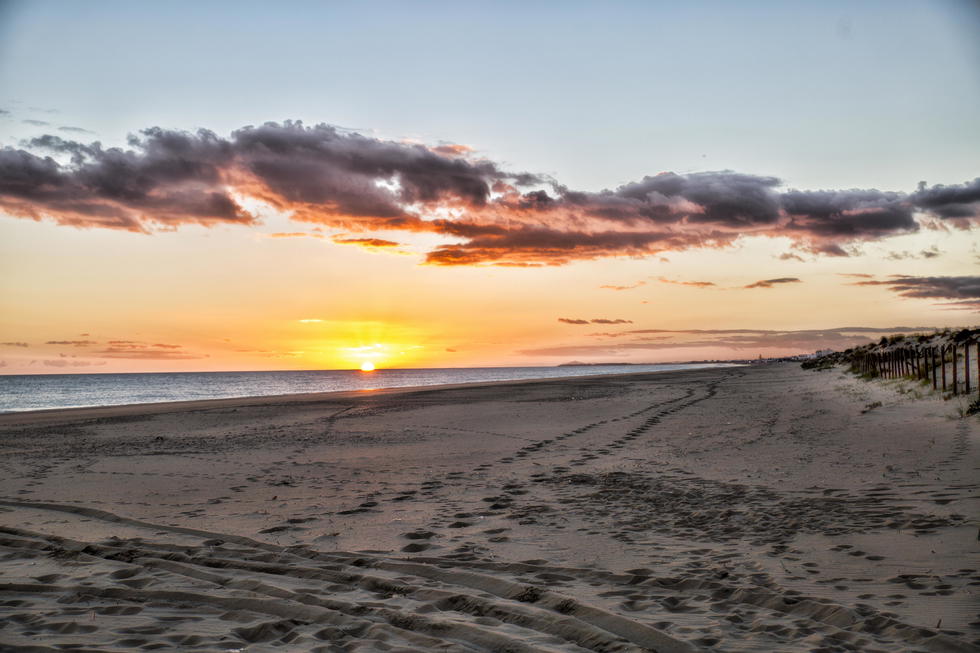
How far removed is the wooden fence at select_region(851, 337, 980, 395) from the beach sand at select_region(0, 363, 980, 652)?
21.2 feet

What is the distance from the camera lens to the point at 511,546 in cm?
647

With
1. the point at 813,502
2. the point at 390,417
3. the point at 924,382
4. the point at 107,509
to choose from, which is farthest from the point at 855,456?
the point at 390,417

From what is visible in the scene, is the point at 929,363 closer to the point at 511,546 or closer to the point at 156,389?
the point at 511,546

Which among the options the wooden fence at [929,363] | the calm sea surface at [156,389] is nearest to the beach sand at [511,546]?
the wooden fence at [929,363]

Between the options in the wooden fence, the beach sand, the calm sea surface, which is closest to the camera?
the beach sand

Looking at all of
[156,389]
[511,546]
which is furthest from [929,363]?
[156,389]

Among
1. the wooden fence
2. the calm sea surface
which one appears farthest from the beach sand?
the calm sea surface

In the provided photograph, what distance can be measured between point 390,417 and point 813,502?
1654cm

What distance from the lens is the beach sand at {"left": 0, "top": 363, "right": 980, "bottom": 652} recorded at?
4371 mm

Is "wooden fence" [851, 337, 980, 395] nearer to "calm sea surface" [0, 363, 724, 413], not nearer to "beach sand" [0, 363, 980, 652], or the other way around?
"beach sand" [0, 363, 980, 652]

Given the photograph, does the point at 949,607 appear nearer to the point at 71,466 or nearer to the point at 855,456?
the point at 855,456

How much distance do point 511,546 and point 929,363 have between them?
2703cm

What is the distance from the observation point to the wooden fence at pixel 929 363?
1888 cm

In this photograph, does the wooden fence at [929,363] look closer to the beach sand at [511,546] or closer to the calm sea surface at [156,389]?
the beach sand at [511,546]
